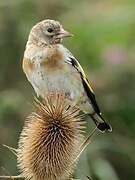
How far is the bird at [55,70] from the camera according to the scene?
648cm

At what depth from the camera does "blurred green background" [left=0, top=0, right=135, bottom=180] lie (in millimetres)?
8969

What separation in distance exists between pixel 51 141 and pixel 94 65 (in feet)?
14.7

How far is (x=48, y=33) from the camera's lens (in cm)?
Result: 662

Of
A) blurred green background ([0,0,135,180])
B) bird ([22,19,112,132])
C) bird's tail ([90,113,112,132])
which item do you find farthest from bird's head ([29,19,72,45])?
blurred green background ([0,0,135,180])

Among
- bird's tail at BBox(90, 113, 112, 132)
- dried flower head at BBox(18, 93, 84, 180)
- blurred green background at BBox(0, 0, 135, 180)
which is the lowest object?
blurred green background at BBox(0, 0, 135, 180)

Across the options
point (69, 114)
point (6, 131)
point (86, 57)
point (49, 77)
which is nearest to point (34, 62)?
point (49, 77)

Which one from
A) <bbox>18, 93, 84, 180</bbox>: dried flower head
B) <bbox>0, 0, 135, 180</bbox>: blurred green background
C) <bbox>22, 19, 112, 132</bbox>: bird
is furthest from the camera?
<bbox>0, 0, 135, 180</bbox>: blurred green background

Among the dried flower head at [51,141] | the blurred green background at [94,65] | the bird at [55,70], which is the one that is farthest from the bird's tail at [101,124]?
the blurred green background at [94,65]

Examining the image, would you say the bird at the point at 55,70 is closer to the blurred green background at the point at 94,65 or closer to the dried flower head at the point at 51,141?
the dried flower head at the point at 51,141

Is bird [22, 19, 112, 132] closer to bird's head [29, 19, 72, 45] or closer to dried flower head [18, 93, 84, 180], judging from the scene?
bird's head [29, 19, 72, 45]

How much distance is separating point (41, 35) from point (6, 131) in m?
2.66

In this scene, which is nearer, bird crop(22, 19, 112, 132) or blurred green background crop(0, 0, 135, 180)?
bird crop(22, 19, 112, 132)

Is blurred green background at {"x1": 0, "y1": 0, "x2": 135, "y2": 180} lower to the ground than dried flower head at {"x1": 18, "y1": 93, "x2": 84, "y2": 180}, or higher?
lower

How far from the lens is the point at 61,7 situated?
34.5 feet
